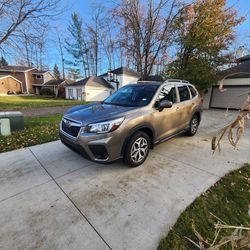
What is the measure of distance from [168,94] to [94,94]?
2550cm

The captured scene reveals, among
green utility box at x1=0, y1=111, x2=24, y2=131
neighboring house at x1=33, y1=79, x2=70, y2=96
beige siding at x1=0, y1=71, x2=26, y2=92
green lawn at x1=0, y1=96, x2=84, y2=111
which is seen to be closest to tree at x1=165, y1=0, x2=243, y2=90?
green utility box at x1=0, y1=111, x2=24, y2=131

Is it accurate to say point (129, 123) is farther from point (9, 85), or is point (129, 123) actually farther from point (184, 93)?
point (9, 85)

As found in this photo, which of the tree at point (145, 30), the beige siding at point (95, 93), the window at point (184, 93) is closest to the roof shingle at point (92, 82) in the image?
the beige siding at point (95, 93)

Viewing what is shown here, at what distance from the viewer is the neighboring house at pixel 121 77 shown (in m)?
30.1

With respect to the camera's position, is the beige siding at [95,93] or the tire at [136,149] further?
the beige siding at [95,93]

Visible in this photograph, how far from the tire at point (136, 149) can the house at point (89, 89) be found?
2492cm

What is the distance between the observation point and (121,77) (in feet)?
98.3

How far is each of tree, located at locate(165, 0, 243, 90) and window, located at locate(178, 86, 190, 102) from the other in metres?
8.67

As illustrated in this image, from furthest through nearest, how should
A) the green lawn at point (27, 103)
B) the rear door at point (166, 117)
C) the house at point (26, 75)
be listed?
the house at point (26, 75) → the green lawn at point (27, 103) → the rear door at point (166, 117)

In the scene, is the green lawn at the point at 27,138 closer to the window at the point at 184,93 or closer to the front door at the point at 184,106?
the front door at the point at 184,106

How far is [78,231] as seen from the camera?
2.07 m

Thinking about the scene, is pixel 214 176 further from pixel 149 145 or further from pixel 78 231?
pixel 78 231

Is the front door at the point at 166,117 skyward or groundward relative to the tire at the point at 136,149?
skyward

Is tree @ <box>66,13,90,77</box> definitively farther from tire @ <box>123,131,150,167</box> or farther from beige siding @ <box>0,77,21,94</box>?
tire @ <box>123,131,150,167</box>
